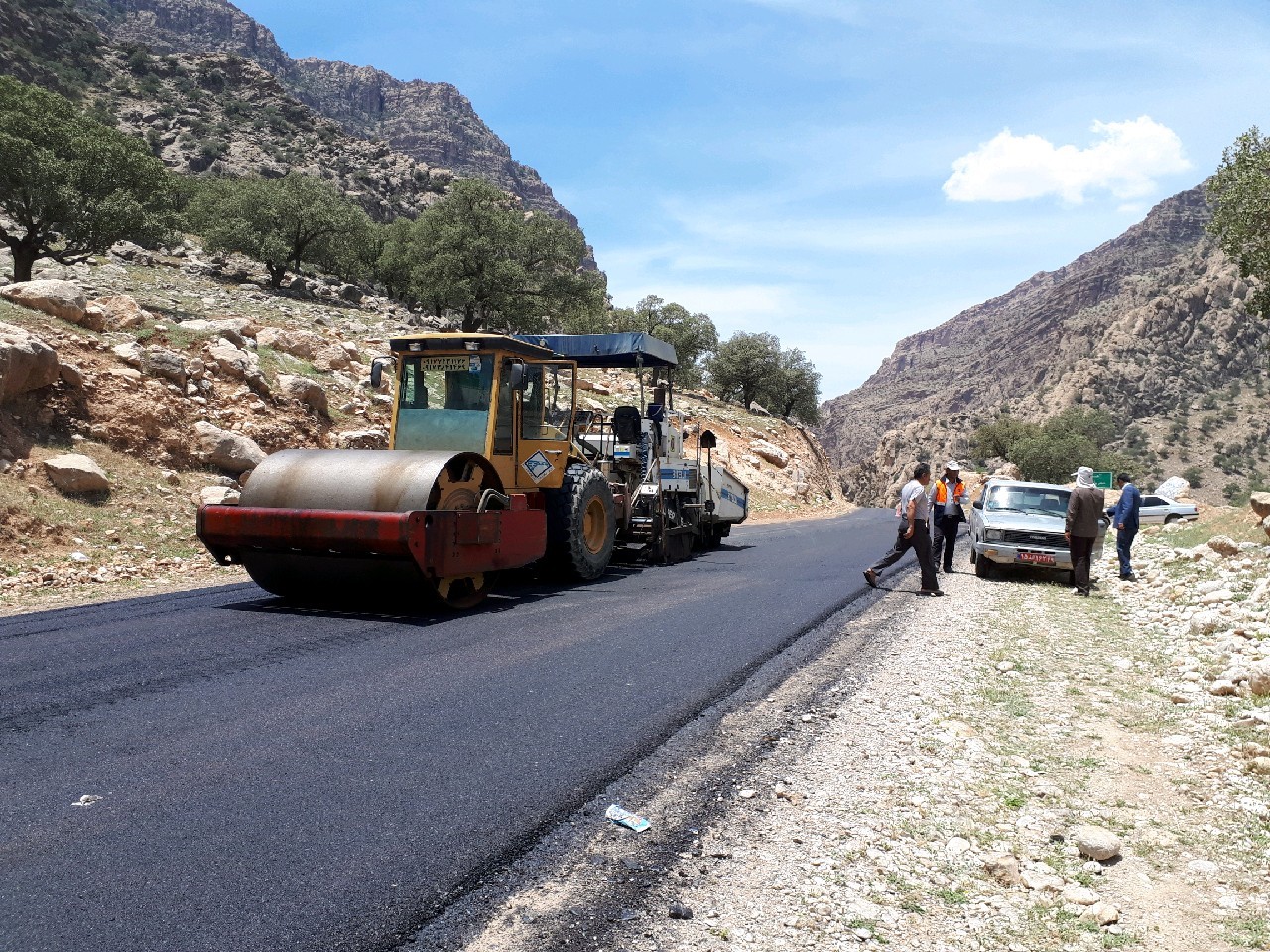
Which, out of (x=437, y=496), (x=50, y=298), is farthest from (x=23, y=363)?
(x=437, y=496)

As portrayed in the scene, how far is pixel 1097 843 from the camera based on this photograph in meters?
3.75

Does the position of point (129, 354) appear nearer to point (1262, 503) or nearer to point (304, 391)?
point (304, 391)

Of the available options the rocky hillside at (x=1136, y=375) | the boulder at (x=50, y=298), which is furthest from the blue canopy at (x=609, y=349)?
the rocky hillside at (x=1136, y=375)

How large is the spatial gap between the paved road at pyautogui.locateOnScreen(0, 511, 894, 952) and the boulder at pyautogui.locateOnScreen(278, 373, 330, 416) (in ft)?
30.4

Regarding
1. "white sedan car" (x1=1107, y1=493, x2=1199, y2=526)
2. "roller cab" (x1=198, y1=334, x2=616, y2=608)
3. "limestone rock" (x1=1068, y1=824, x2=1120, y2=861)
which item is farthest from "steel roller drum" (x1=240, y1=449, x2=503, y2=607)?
"white sedan car" (x1=1107, y1=493, x2=1199, y2=526)

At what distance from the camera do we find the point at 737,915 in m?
3.21

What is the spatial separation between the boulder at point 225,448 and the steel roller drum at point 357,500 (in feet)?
20.7

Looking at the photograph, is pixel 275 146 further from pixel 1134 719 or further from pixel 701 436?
pixel 1134 719

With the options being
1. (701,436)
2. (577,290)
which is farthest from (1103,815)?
(577,290)

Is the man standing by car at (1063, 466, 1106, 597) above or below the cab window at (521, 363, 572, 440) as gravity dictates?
below

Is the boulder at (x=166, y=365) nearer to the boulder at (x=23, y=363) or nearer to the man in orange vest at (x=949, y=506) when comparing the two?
the boulder at (x=23, y=363)

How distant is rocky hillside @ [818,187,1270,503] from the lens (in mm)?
76062

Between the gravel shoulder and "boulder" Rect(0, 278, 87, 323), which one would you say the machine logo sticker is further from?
"boulder" Rect(0, 278, 87, 323)

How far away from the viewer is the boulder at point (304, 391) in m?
17.4
